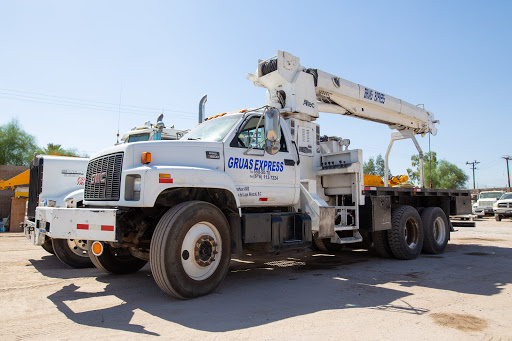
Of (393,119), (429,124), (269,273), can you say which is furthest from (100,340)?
(429,124)

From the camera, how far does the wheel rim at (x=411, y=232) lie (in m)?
9.06

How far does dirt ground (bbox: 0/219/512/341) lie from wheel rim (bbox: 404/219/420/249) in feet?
4.31

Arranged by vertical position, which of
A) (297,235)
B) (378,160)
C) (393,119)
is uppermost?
(378,160)

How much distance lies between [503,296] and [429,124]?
27.8 ft

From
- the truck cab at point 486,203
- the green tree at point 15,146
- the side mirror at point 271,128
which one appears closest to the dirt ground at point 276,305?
the side mirror at point 271,128

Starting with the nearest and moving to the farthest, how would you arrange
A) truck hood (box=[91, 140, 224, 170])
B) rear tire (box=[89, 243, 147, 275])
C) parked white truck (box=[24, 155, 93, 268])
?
truck hood (box=[91, 140, 224, 170]) < rear tire (box=[89, 243, 147, 275]) < parked white truck (box=[24, 155, 93, 268])

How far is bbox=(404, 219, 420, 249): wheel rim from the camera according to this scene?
906cm

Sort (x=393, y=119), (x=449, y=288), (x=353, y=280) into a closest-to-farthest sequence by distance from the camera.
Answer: (x=449, y=288) → (x=353, y=280) → (x=393, y=119)

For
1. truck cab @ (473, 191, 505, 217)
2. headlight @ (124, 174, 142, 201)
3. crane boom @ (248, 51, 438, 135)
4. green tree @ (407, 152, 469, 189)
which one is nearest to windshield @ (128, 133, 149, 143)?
crane boom @ (248, 51, 438, 135)

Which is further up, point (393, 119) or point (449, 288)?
point (393, 119)

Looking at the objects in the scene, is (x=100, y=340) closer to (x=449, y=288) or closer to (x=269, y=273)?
(x=269, y=273)

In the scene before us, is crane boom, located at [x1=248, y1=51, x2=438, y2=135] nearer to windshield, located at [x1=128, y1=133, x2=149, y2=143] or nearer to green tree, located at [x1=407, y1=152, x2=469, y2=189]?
windshield, located at [x1=128, y1=133, x2=149, y2=143]

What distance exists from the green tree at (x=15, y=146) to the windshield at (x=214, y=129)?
33.5 m

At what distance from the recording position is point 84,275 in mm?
6766
